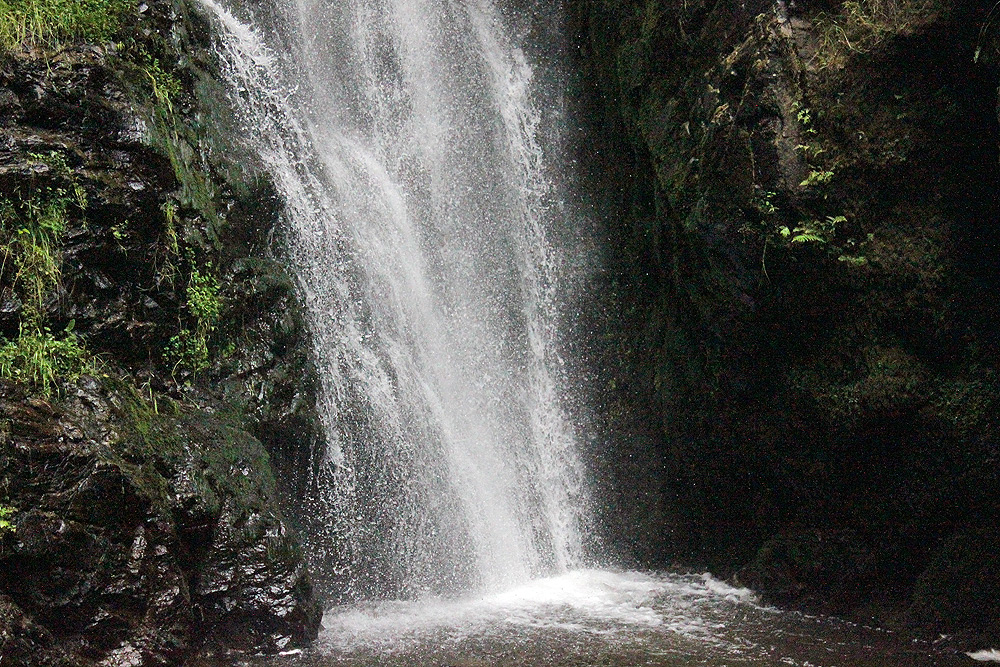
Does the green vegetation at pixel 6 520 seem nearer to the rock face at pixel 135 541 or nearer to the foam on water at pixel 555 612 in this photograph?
the rock face at pixel 135 541

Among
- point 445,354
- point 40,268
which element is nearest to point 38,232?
point 40,268

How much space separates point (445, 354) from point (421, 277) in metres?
1.02

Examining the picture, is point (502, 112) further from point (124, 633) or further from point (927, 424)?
point (124, 633)

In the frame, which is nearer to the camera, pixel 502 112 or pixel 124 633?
pixel 124 633

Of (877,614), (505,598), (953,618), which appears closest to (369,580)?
(505,598)

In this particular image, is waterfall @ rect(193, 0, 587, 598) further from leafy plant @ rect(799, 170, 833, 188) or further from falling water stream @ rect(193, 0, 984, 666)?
leafy plant @ rect(799, 170, 833, 188)

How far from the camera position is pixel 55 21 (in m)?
6.00

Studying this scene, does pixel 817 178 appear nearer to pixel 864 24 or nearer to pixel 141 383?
pixel 864 24

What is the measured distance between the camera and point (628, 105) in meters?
8.75

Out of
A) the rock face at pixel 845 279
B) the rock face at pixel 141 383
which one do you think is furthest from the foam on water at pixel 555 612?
the rock face at pixel 845 279

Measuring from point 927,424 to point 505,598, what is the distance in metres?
4.07

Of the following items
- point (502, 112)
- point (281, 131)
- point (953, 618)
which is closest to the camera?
point (953, 618)

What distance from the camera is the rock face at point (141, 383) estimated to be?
473cm

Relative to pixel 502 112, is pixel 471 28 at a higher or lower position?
higher
